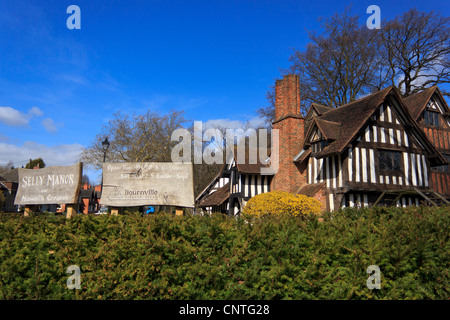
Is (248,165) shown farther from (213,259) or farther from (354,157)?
(213,259)

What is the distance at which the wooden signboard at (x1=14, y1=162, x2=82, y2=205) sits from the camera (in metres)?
7.44

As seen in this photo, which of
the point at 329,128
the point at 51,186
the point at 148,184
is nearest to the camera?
the point at 148,184

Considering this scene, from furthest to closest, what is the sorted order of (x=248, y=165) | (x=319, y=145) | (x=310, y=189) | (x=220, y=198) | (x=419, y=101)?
1. (x=220, y=198)
2. (x=419, y=101)
3. (x=248, y=165)
4. (x=319, y=145)
5. (x=310, y=189)

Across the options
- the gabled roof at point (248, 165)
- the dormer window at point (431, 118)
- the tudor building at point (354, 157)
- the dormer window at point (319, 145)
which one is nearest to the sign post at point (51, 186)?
the gabled roof at point (248, 165)

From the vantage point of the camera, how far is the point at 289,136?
61.2 ft

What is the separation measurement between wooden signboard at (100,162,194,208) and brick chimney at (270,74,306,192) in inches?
469

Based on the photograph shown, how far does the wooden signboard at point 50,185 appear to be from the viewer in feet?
24.4

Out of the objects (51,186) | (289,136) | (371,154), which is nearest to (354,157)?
(371,154)

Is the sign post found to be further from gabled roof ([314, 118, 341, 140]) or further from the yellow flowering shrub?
gabled roof ([314, 118, 341, 140])

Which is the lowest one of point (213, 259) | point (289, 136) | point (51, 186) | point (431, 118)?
point (213, 259)

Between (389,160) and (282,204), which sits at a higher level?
(389,160)

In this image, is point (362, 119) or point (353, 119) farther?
point (353, 119)

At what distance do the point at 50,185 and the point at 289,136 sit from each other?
44.7ft

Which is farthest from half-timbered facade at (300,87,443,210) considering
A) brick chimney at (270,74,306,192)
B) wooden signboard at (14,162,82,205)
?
wooden signboard at (14,162,82,205)
